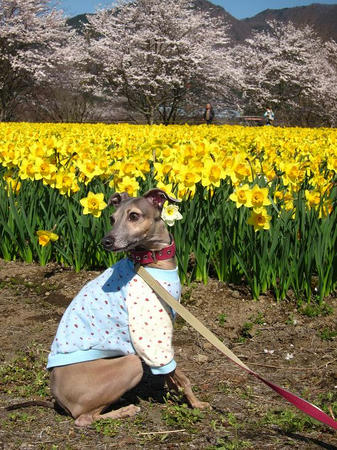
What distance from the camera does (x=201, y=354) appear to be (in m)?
3.31

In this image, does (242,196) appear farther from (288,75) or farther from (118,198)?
(288,75)

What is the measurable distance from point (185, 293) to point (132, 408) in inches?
66.2

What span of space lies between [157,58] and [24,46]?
8.34m

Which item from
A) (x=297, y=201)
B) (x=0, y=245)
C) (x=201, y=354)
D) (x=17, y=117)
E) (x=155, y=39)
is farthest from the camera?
(x=17, y=117)

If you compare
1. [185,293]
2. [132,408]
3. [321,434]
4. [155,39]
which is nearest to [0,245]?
[185,293]

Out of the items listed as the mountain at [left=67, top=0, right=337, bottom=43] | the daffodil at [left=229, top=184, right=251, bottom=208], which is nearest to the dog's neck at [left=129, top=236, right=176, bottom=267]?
the daffodil at [left=229, top=184, right=251, bottom=208]

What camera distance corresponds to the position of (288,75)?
37.8 m

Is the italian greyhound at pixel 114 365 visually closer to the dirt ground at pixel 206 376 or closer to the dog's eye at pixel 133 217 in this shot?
the dog's eye at pixel 133 217

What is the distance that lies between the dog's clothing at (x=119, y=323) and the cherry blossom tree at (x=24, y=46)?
31351mm

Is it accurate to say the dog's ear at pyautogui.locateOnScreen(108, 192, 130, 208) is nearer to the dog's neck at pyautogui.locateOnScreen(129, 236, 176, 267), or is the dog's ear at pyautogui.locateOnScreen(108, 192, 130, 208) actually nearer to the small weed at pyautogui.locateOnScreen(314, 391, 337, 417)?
the dog's neck at pyautogui.locateOnScreen(129, 236, 176, 267)

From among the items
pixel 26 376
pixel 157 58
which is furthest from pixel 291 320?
pixel 157 58

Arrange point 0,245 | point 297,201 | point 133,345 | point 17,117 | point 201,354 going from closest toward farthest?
point 133,345 → point 201,354 → point 297,201 → point 0,245 → point 17,117

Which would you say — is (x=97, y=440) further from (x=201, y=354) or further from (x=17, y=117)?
(x=17, y=117)

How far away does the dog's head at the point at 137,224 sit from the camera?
7.22 ft
